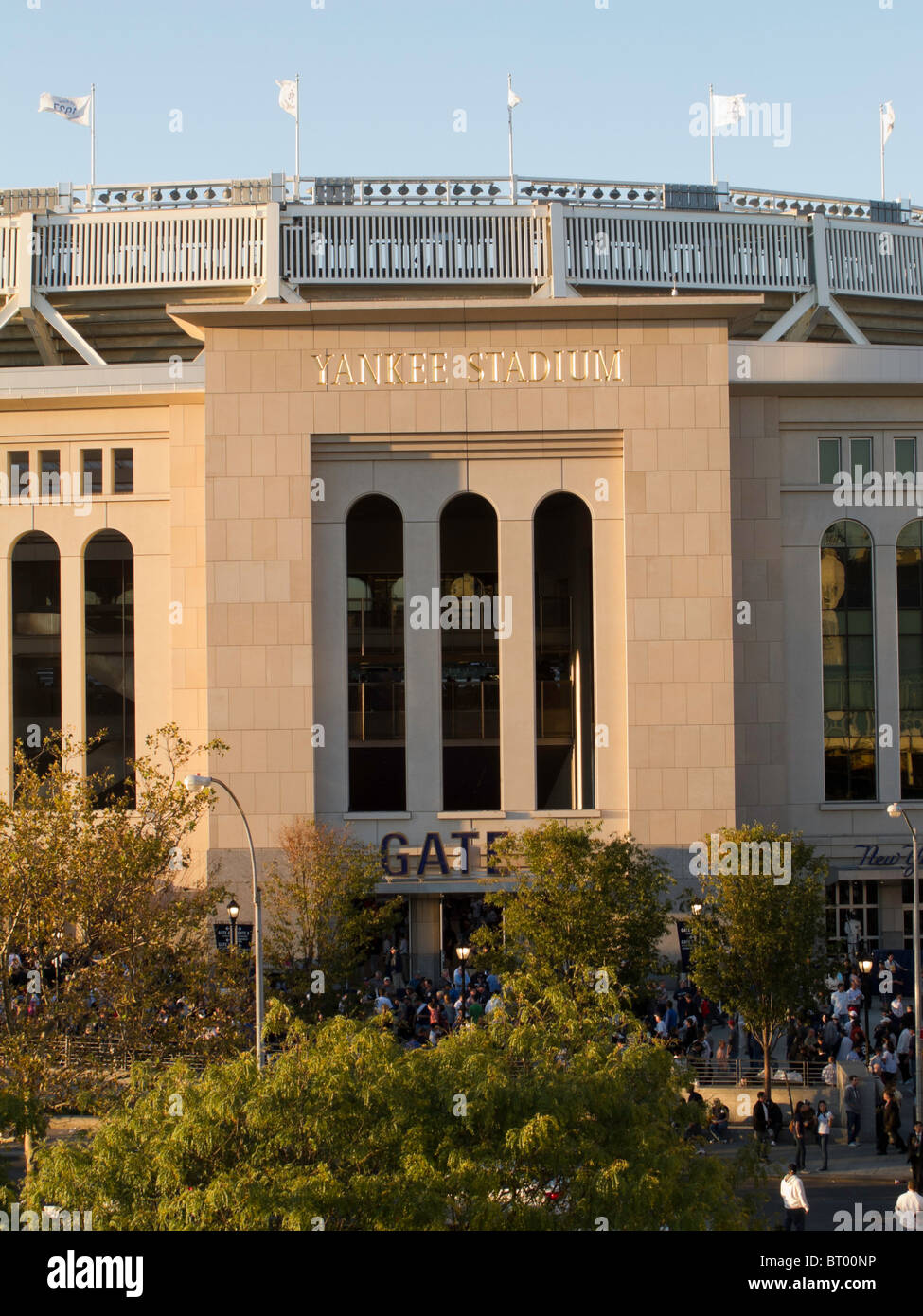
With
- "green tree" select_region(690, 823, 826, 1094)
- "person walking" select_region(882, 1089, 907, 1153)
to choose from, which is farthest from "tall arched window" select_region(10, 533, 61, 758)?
"person walking" select_region(882, 1089, 907, 1153)

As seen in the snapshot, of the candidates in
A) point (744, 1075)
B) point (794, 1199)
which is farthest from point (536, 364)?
point (794, 1199)

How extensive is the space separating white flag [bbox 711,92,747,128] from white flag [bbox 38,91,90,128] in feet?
75.8

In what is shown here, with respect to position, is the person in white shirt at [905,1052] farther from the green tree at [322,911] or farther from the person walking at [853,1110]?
the green tree at [322,911]

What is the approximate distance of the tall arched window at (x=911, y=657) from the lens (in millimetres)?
40094

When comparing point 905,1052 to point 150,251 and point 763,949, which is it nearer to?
point 763,949

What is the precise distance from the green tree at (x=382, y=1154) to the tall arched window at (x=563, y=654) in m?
25.5

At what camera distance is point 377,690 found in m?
38.8

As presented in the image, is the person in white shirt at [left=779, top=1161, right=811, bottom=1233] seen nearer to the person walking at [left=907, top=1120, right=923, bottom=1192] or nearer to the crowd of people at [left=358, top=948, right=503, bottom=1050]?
the person walking at [left=907, top=1120, right=923, bottom=1192]

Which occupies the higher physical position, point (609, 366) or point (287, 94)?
point (287, 94)

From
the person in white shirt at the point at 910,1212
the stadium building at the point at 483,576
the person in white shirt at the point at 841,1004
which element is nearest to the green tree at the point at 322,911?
the stadium building at the point at 483,576

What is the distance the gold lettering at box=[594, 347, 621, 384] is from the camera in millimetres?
37125

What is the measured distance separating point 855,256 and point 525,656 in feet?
73.7

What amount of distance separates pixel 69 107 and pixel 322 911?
35343 mm
